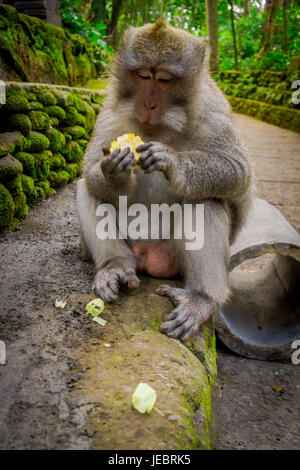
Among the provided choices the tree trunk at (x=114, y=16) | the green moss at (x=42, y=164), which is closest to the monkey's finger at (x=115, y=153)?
the green moss at (x=42, y=164)

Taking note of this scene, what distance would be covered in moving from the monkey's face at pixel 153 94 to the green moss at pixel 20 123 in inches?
68.3

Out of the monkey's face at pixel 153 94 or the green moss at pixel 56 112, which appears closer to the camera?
the monkey's face at pixel 153 94

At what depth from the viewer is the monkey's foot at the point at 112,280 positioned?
87.8 inches

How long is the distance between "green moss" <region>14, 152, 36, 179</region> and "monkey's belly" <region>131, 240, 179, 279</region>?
1.58 metres

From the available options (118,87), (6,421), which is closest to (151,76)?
(118,87)

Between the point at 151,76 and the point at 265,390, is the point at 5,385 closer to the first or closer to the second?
the point at 151,76

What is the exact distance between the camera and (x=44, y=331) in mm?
1912

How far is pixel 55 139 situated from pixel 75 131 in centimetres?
67

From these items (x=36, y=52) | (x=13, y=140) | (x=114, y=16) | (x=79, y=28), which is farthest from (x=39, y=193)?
(x=114, y=16)

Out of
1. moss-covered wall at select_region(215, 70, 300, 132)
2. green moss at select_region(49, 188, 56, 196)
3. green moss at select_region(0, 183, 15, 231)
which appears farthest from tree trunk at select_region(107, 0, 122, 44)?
green moss at select_region(0, 183, 15, 231)

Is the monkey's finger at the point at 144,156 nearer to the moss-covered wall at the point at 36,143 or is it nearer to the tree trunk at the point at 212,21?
the moss-covered wall at the point at 36,143

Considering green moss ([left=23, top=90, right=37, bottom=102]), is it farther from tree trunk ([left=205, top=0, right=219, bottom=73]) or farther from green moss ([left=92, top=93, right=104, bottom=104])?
tree trunk ([left=205, top=0, right=219, bottom=73])

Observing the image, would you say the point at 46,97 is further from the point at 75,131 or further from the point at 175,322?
the point at 175,322
